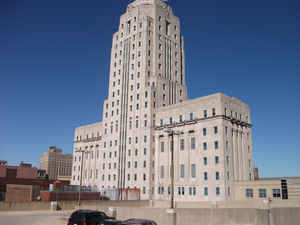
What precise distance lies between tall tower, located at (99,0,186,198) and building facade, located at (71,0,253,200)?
265 mm

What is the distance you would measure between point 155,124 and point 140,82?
45.7ft

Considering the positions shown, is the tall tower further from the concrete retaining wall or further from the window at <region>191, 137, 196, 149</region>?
the concrete retaining wall

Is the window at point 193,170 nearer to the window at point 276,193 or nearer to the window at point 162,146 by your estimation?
the window at point 162,146

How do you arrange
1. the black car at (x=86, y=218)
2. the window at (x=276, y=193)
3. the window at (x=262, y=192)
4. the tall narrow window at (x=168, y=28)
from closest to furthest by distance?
the black car at (x=86, y=218) → the window at (x=276, y=193) → the window at (x=262, y=192) → the tall narrow window at (x=168, y=28)

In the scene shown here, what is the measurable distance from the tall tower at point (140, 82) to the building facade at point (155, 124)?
0.26m

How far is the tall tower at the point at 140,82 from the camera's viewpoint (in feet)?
281

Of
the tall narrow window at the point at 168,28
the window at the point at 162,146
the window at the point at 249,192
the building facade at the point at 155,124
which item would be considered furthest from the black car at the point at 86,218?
the tall narrow window at the point at 168,28

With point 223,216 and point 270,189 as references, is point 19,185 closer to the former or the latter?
point 223,216

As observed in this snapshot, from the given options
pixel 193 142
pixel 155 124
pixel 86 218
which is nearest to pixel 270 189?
pixel 193 142

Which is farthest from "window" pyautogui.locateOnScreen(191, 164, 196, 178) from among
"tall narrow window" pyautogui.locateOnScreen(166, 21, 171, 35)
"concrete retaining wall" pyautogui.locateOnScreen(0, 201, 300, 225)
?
"tall narrow window" pyautogui.locateOnScreen(166, 21, 171, 35)

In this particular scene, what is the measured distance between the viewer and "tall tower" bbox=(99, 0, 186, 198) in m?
85.7

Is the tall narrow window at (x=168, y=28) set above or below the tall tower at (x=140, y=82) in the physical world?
above

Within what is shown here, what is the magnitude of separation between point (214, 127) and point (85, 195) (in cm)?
3558

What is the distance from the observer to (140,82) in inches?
3570
